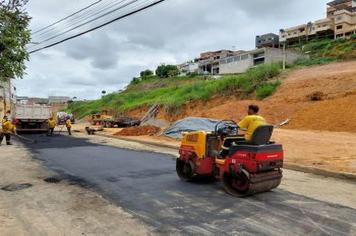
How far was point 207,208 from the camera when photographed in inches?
274

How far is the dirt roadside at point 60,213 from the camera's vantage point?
582 centimetres

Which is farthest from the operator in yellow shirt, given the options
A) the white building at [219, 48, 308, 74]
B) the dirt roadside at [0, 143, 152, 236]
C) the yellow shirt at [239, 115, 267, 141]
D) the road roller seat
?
the white building at [219, 48, 308, 74]

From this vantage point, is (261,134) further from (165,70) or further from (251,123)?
(165,70)

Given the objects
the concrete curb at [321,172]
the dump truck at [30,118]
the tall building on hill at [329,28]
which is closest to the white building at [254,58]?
the tall building on hill at [329,28]

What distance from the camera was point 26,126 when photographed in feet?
101

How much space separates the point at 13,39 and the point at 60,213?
10.4ft

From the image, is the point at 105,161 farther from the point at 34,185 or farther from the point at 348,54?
the point at 348,54

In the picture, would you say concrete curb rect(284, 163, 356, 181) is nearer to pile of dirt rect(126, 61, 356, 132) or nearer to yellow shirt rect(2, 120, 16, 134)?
pile of dirt rect(126, 61, 356, 132)

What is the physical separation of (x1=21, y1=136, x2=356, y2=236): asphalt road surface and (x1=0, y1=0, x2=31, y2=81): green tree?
3114 mm

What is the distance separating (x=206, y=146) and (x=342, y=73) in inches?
963

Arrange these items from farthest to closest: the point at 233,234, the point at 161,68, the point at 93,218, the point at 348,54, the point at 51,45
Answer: the point at 161,68 → the point at 348,54 → the point at 51,45 → the point at 93,218 → the point at 233,234

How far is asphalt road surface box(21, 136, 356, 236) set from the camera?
19.0ft

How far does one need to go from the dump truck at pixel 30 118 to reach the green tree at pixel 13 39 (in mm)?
24580

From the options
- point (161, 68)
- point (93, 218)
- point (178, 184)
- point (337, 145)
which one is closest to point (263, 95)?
point (337, 145)
